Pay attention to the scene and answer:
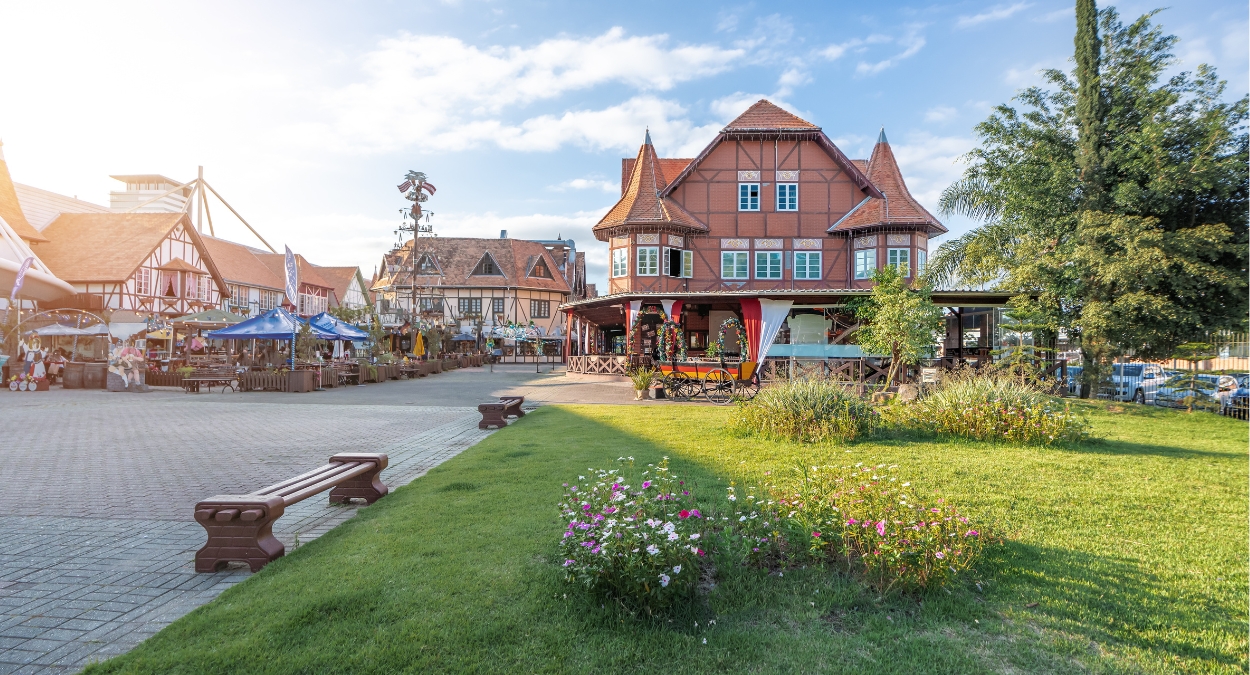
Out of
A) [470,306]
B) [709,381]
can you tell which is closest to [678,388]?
[709,381]

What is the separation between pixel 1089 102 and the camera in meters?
17.2

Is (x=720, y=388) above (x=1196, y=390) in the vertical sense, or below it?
below

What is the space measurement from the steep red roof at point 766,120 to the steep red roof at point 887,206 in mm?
3811

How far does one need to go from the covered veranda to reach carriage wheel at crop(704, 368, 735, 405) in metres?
1.71

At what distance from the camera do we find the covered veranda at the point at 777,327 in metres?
21.9

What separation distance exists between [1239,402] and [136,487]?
21180 mm

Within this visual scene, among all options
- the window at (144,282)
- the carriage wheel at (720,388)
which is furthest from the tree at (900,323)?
the window at (144,282)

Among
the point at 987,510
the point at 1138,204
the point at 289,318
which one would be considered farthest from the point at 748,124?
the point at 987,510

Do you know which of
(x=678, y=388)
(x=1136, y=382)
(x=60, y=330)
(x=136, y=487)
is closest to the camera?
(x=136, y=487)

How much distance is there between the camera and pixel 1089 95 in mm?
17234

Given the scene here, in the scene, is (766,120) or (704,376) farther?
(766,120)

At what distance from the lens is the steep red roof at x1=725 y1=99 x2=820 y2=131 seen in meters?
29.2

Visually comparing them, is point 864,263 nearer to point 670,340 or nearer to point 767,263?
point 767,263

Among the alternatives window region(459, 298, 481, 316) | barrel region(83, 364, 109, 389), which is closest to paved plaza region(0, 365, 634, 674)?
barrel region(83, 364, 109, 389)
